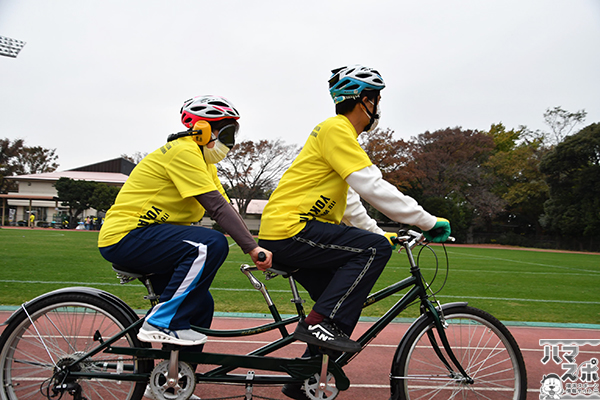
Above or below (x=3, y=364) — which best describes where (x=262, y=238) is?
above

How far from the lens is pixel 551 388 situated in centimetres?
338

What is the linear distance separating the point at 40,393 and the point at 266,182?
38306 mm

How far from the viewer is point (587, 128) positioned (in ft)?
128

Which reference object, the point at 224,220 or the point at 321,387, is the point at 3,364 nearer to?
the point at 224,220

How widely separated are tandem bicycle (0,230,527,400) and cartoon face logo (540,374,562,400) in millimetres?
764

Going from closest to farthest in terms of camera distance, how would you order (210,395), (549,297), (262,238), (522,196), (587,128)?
(262,238), (210,395), (549,297), (587,128), (522,196)

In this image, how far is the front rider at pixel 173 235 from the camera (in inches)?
96.7

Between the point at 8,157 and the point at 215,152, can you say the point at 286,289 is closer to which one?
the point at 215,152

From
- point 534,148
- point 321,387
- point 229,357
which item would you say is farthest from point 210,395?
point 534,148

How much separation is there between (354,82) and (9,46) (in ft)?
154

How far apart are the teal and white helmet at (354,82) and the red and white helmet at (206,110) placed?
724 millimetres

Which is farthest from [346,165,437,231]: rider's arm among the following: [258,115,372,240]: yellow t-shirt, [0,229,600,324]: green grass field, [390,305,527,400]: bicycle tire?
[0,229,600,324]: green grass field

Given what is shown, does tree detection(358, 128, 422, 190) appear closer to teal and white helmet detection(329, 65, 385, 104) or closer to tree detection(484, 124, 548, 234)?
tree detection(484, 124, 548, 234)

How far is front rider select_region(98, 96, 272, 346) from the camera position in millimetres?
2455
